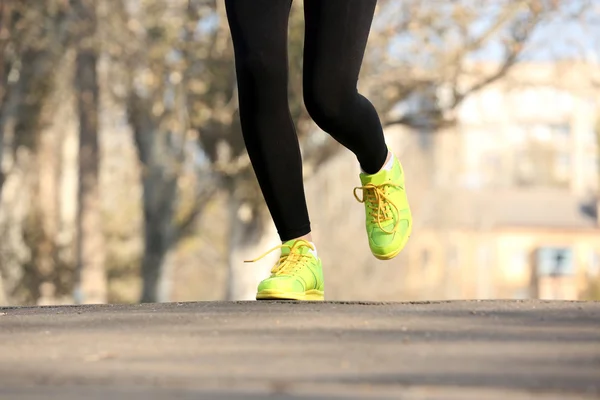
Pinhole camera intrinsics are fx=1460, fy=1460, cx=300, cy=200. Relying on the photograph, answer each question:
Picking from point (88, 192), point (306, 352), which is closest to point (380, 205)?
point (306, 352)

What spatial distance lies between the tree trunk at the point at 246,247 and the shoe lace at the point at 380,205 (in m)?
14.8

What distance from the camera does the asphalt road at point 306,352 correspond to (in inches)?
98.7

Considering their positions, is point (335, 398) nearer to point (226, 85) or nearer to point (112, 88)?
point (226, 85)

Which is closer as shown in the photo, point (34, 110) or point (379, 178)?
point (379, 178)

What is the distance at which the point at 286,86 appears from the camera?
4250mm

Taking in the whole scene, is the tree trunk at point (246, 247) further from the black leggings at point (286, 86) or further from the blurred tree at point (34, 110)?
the black leggings at point (286, 86)

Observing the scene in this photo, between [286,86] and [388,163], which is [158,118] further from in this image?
[286,86]

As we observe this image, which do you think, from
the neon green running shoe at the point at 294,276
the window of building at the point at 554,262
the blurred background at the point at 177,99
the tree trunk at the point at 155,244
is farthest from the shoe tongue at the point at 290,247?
the window of building at the point at 554,262

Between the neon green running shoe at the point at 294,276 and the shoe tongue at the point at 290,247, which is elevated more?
the shoe tongue at the point at 290,247

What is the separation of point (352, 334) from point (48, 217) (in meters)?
18.9

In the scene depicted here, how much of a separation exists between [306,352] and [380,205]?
61.6 inches

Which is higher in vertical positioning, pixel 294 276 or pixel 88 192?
pixel 88 192

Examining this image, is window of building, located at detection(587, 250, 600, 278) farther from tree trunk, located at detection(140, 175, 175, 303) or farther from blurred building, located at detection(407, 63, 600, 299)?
tree trunk, located at detection(140, 175, 175, 303)

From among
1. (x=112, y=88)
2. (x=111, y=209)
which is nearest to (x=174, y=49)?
(x=112, y=88)
